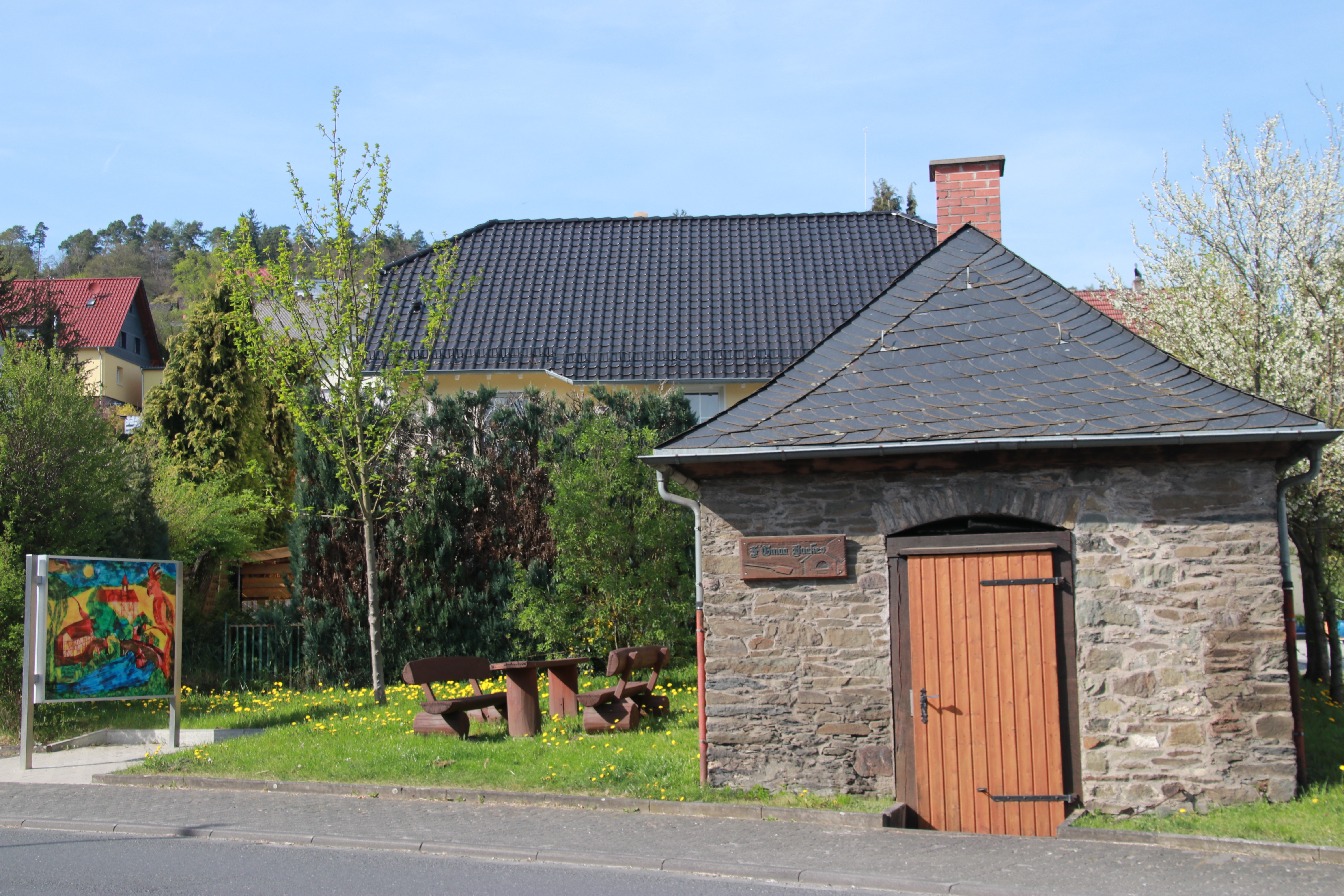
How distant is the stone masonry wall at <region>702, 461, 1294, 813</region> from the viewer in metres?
8.27

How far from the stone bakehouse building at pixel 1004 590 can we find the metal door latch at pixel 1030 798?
31 mm

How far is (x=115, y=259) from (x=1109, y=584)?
274 feet

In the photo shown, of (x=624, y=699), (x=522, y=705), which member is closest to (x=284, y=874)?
(x=522, y=705)

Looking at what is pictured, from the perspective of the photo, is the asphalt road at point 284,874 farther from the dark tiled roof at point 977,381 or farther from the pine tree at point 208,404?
the pine tree at point 208,404

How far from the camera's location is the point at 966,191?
1331 cm

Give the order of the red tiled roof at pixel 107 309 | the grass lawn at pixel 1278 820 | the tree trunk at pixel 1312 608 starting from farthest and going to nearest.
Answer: the red tiled roof at pixel 107 309 < the tree trunk at pixel 1312 608 < the grass lawn at pixel 1278 820

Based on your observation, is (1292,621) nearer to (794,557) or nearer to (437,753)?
(794,557)

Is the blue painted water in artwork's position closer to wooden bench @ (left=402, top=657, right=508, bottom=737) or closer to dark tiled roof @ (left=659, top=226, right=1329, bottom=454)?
wooden bench @ (left=402, top=657, right=508, bottom=737)

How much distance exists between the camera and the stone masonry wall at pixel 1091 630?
827 cm

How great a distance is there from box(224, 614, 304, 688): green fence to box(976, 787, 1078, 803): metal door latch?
1022 cm

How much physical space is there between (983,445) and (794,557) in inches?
68.9

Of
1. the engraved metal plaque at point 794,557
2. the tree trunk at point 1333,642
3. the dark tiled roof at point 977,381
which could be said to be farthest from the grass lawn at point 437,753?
the tree trunk at point 1333,642

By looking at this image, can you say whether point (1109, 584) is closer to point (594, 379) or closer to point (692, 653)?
point (692, 653)

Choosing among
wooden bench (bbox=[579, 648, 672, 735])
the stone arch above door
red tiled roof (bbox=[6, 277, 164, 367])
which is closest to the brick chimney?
the stone arch above door
